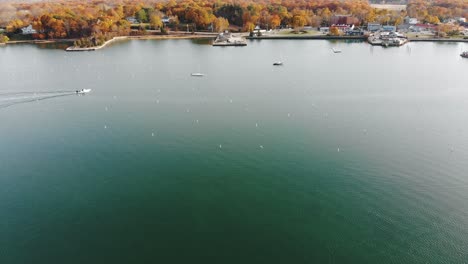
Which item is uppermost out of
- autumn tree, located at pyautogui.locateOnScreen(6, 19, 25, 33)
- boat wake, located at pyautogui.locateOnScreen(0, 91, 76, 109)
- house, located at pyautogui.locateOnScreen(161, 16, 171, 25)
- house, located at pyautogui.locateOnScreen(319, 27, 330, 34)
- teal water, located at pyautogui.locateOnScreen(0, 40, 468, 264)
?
house, located at pyautogui.locateOnScreen(161, 16, 171, 25)

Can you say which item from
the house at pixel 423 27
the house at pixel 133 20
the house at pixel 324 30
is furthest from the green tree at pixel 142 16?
the house at pixel 423 27

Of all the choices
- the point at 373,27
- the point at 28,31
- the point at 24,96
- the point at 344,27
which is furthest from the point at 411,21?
the point at 28,31

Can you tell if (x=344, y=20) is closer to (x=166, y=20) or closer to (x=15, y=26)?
(x=166, y=20)

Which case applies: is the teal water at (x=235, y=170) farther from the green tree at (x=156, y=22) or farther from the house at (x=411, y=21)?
the house at (x=411, y=21)

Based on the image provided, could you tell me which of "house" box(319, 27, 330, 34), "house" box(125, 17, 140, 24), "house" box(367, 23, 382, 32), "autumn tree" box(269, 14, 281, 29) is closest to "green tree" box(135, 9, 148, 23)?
"house" box(125, 17, 140, 24)

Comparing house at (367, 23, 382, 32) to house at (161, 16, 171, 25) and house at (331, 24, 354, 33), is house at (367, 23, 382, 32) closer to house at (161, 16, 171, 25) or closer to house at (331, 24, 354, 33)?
house at (331, 24, 354, 33)

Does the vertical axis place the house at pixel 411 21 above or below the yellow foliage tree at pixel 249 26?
above
